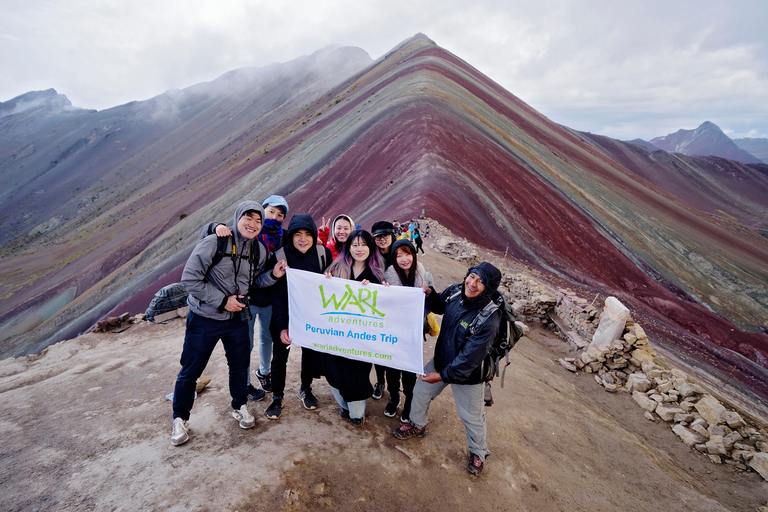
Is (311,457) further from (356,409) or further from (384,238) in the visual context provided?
(384,238)

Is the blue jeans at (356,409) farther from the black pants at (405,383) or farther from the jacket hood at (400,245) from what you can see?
the jacket hood at (400,245)

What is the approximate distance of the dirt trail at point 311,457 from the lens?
108 inches

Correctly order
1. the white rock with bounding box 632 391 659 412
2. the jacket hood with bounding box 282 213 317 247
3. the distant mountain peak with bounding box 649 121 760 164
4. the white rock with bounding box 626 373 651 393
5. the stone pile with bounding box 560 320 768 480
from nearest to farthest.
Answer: the jacket hood with bounding box 282 213 317 247 < the stone pile with bounding box 560 320 768 480 < the white rock with bounding box 632 391 659 412 < the white rock with bounding box 626 373 651 393 < the distant mountain peak with bounding box 649 121 760 164

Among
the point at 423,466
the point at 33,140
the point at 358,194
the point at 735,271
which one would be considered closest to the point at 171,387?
the point at 423,466

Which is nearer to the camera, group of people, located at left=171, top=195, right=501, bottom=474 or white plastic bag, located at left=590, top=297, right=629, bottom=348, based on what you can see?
group of people, located at left=171, top=195, right=501, bottom=474

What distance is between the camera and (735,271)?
27.2m

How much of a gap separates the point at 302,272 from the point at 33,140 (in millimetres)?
159415

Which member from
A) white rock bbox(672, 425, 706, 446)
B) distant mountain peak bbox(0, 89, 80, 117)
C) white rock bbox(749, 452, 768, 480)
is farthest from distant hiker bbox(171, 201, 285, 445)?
distant mountain peak bbox(0, 89, 80, 117)

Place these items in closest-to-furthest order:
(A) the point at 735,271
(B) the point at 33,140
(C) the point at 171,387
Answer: (C) the point at 171,387, (A) the point at 735,271, (B) the point at 33,140

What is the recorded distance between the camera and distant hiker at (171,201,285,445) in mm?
3064

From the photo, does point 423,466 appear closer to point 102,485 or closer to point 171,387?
point 102,485

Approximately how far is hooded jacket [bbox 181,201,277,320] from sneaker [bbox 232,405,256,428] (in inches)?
41.6

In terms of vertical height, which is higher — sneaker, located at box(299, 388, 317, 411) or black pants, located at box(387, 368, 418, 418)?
black pants, located at box(387, 368, 418, 418)

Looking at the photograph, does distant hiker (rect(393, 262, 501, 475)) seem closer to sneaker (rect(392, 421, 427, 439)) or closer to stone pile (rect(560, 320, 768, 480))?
sneaker (rect(392, 421, 427, 439))
